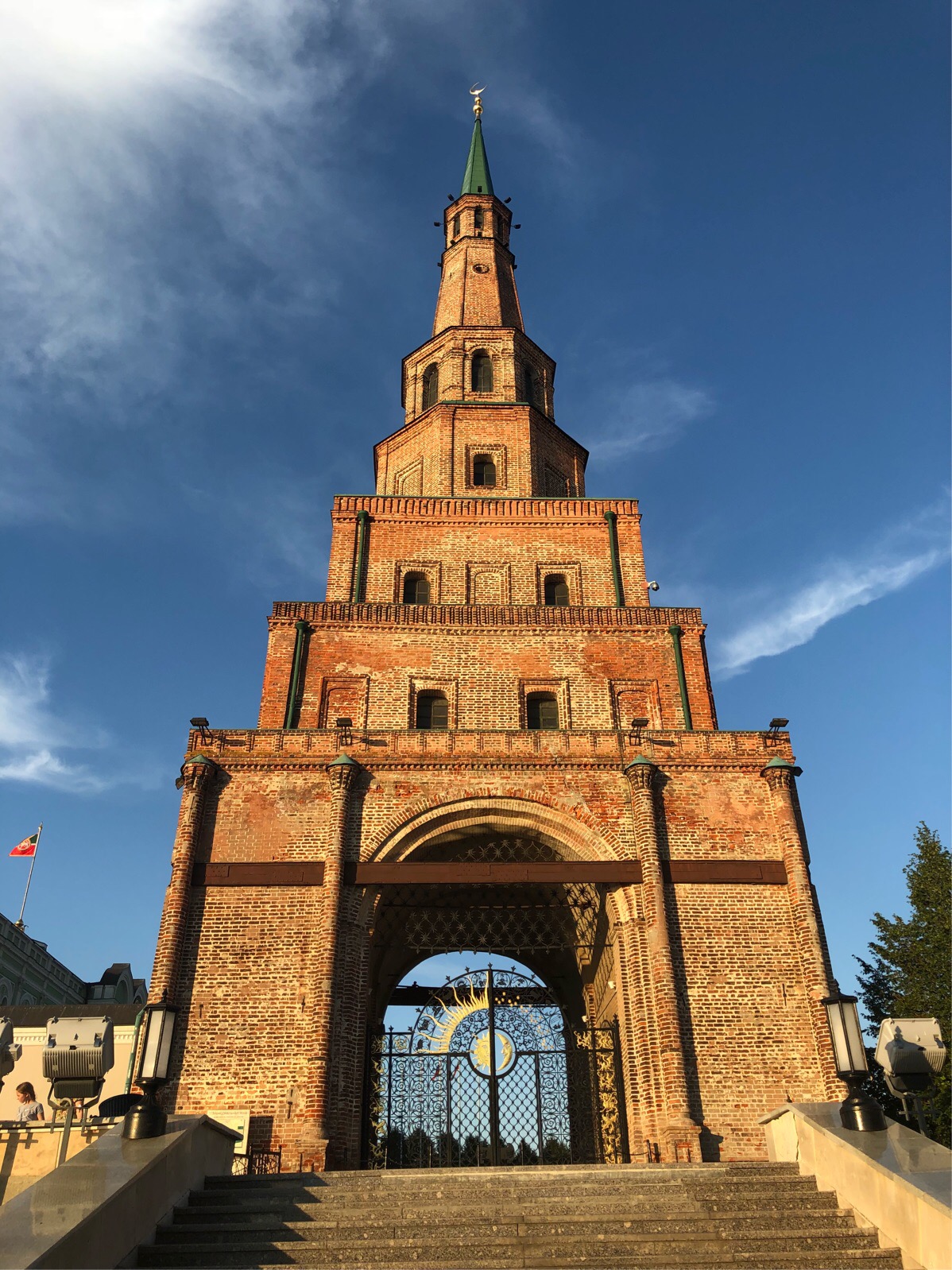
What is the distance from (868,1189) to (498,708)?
12.9 m

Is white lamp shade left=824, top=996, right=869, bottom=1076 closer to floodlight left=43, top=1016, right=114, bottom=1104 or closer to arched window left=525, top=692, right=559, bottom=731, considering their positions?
floodlight left=43, top=1016, right=114, bottom=1104

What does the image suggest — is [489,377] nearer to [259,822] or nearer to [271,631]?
[271,631]

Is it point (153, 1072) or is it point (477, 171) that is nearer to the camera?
point (153, 1072)

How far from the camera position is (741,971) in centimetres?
1639

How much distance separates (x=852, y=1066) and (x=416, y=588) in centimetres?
1626

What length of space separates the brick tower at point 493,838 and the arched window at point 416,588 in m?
0.06

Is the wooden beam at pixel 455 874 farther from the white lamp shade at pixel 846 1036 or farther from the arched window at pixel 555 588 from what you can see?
the arched window at pixel 555 588

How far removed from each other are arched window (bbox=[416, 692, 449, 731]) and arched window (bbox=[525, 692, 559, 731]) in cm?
178

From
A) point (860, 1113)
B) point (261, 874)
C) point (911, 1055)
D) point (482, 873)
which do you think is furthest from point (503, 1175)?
point (261, 874)

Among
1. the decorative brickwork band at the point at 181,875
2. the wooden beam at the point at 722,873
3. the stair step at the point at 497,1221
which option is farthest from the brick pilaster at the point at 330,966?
the wooden beam at the point at 722,873

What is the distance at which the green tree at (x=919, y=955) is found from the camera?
22969 mm

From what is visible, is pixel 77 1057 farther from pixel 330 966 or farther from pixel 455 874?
pixel 455 874

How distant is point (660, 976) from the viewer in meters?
16.0

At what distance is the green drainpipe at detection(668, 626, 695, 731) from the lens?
20969 millimetres
